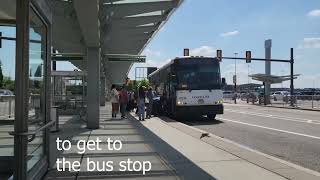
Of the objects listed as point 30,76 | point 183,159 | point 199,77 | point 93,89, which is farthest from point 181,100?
point 30,76

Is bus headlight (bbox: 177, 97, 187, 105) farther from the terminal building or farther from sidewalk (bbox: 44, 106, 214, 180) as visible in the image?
the terminal building

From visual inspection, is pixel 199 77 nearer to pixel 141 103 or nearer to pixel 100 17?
pixel 141 103

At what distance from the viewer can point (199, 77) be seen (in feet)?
87.5

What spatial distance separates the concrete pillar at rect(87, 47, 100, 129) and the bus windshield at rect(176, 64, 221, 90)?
7977mm

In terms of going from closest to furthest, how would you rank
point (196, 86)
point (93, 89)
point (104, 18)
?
point (104, 18), point (93, 89), point (196, 86)

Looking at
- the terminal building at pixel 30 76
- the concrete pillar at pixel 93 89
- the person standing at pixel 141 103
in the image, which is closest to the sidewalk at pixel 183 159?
the terminal building at pixel 30 76

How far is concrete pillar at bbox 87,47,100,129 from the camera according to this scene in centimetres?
1905

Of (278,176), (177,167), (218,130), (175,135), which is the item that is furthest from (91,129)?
(278,176)

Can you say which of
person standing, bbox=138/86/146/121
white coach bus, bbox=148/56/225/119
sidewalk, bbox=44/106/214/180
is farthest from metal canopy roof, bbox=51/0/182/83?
sidewalk, bbox=44/106/214/180

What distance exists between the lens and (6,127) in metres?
9.34

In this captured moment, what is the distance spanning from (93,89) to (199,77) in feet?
Answer: 28.6

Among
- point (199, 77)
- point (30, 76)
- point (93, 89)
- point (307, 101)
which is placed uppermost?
point (199, 77)

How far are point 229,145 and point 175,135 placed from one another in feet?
10.6

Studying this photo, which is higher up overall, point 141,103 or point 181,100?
point 181,100
